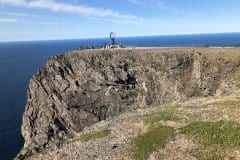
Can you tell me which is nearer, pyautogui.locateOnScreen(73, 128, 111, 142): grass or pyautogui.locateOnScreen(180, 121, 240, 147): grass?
pyautogui.locateOnScreen(180, 121, 240, 147): grass

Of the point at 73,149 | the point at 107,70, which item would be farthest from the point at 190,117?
the point at 107,70

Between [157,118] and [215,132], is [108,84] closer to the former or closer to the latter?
[157,118]

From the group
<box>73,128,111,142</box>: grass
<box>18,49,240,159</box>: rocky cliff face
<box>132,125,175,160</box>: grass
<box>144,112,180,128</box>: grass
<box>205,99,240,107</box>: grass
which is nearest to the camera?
<box>132,125,175,160</box>: grass

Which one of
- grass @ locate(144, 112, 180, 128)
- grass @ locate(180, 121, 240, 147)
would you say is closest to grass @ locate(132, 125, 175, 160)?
grass @ locate(144, 112, 180, 128)

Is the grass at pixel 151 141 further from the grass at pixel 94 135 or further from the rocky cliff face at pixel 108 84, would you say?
the rocky cliff face at pixel 108 84

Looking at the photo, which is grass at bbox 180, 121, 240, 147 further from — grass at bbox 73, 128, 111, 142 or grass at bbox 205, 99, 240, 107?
grass at bbox 73, 128, 111, 142

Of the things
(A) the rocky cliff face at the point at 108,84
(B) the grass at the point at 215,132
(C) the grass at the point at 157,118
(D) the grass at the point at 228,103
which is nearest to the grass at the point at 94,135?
(C) the grass at the point at 157,118
